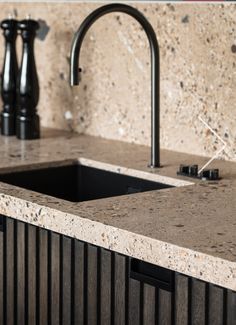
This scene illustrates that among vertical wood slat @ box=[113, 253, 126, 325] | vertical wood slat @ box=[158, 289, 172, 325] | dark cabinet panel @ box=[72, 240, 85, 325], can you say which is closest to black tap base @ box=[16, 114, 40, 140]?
dark cabinet panel @ box=[72, 240, 85, 325]

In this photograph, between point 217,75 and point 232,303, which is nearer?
point 232,303

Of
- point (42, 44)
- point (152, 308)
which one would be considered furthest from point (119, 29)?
point (152, 308)

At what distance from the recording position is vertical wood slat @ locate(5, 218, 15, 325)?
83.5 inches

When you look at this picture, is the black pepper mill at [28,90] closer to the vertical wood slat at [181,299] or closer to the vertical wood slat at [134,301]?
the vertical wood slat at [134,301]

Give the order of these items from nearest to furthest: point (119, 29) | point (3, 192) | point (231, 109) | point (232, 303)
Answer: point (232, 303) < point (3, 192) < point (231, 109) < point (119, 29)

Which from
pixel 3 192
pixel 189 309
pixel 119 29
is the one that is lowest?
pixel 189 309

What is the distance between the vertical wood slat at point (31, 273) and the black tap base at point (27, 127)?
83cm

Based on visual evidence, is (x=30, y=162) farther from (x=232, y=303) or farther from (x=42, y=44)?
(x=232, y=303)

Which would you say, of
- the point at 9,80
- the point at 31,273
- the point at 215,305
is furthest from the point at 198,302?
the point at 9,80

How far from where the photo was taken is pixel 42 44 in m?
3.08

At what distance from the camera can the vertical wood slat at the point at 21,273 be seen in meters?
2.09

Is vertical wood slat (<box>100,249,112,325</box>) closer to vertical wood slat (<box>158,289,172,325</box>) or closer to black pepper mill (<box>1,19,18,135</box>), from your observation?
vertical wood slat (<box>158,289,172,325</box>)

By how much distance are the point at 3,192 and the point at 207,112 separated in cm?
68

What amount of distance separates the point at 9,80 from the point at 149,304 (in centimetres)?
134
